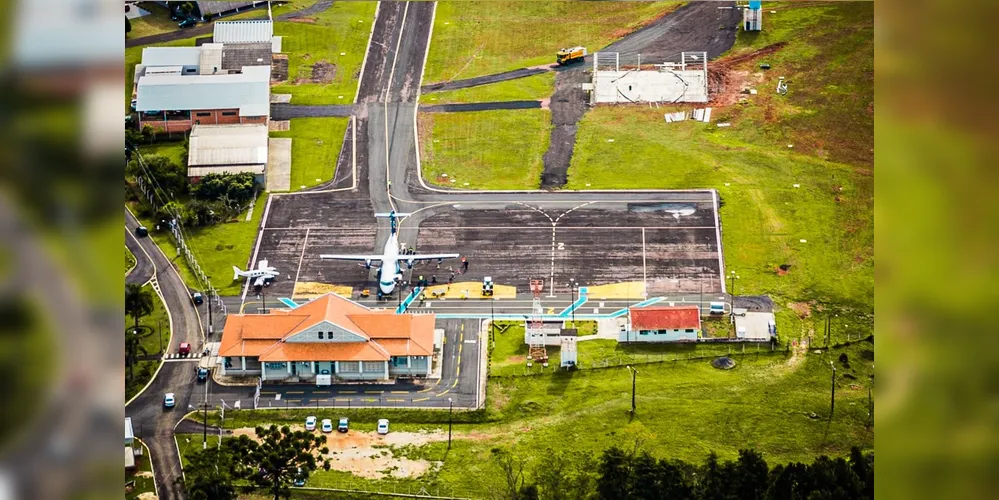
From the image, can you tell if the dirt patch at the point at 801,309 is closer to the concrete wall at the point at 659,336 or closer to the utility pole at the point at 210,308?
the concrete wall at the point at 659,336

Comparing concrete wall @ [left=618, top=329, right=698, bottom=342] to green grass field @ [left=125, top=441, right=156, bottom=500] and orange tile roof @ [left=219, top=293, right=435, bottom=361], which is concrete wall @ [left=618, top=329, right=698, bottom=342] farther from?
green grass field @ [left=125, top=441, right=156, bottom=500]

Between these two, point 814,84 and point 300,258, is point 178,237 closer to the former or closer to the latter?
point 300,258

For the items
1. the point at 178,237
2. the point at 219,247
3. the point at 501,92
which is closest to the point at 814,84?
the point at 501,92

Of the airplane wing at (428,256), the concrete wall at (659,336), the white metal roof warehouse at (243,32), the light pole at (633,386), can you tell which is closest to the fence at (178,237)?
the airplane wing at (428,256)

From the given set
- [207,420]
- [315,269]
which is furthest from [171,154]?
[207,420]

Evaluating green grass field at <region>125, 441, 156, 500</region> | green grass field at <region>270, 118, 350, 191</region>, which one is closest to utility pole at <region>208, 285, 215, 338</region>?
green grass field at <region>125, 441, 156, 500</region>
